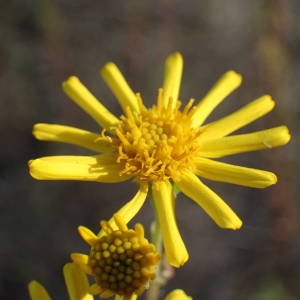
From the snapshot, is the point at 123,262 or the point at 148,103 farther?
the point at 148,103

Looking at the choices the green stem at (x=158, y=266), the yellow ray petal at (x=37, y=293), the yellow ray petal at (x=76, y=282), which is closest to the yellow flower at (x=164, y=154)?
the green stem at (x=158, y=266)

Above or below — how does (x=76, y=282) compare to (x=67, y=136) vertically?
below

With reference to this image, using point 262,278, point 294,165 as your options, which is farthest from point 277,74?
point 262,278

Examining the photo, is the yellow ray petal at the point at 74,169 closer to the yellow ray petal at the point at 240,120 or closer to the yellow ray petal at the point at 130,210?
the yellow ray petal at the point at 130,210

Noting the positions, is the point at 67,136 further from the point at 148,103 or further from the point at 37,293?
the point at 148,103

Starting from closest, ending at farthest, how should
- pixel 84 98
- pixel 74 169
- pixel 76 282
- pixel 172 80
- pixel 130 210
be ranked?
pixel 76 282, pixel 130 210, pixel 74 169, pixel 84 98, pixel 172 80

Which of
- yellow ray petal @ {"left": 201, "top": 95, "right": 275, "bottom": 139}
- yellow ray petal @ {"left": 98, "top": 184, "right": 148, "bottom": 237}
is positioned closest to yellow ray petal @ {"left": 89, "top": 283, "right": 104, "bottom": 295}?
yellow ray petal @ {"left": 98, "top": 184, "right": 148, "bottom": 237}

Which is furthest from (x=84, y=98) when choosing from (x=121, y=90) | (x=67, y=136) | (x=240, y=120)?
(x=240, y=120)

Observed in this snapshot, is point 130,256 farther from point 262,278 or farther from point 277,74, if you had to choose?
point 262,278
